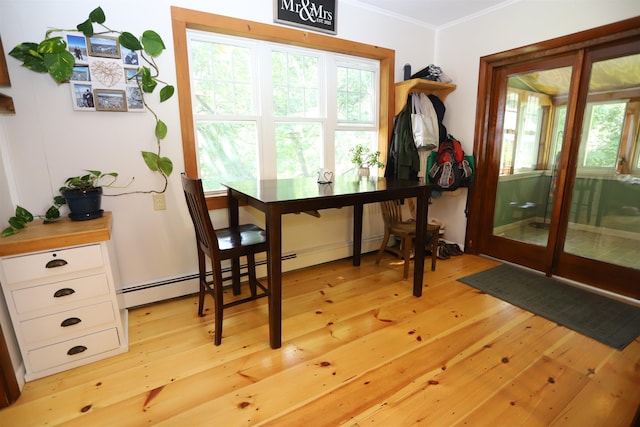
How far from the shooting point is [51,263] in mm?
1562

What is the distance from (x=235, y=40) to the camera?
241cm

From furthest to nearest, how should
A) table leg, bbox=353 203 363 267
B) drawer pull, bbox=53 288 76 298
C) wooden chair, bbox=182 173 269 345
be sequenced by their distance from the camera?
table leg, bbox=353 203 363 267 → wooden chair, bbox=182 173 269 345 → drawer pull, bbox=53 288 76 298

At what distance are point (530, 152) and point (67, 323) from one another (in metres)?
3.79

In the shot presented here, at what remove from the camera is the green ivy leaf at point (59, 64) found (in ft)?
5.68

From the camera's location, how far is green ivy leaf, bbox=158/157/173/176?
85.2 inches

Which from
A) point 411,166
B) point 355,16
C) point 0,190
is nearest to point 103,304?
point 0,190

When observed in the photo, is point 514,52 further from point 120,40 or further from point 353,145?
point 120,40

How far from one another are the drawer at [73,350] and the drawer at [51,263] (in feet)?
1.30

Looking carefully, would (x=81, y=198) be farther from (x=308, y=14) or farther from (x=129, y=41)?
(x=308, y=14)

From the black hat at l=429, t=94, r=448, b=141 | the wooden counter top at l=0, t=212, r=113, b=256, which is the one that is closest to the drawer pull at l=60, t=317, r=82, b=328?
the wooden counter top at l=0, t=212, r=113, b=256

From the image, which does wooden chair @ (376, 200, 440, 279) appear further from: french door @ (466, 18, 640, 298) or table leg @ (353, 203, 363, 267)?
french door @ (466, 18, 640, 298)

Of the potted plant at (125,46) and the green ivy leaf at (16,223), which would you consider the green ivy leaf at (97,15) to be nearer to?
the potted plant at (125,46)

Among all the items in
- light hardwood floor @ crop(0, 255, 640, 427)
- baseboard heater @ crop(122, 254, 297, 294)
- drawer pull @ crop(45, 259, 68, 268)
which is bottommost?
light hardwood floor @ crop(0, 255, 640, 427)

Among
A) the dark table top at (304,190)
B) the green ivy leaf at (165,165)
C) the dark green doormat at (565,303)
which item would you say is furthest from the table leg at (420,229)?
the green ivy leaf at (165,165)
